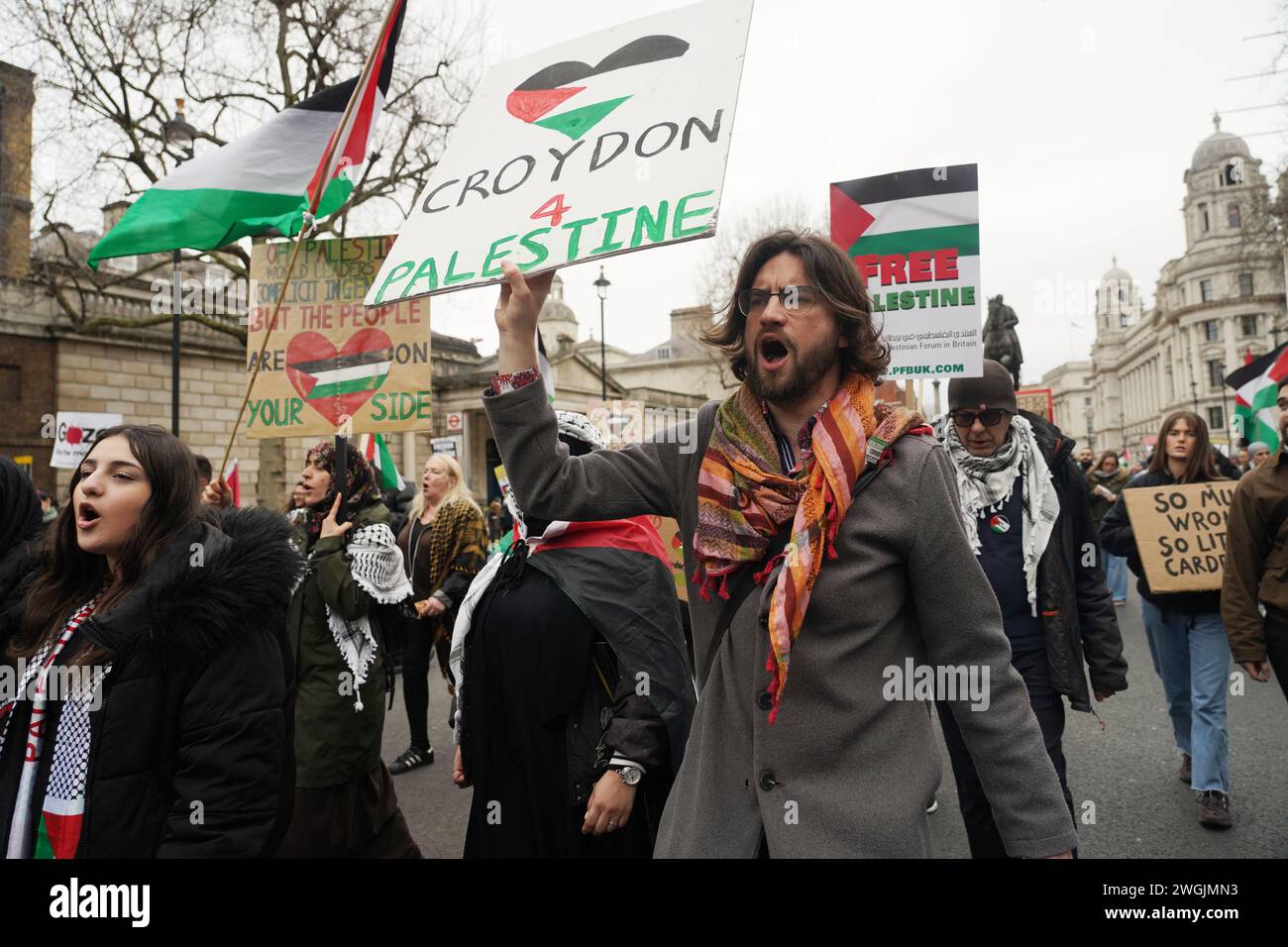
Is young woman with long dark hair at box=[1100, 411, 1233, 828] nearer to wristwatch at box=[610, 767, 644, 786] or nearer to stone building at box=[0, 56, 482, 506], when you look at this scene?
wristwatch at box=[610, 767, 644, 786]

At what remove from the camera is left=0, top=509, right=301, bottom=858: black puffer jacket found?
7.02 feet

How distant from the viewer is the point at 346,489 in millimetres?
4590

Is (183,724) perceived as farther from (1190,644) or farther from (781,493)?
(1190,644)

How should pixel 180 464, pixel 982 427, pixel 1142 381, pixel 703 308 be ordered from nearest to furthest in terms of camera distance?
pixel 180 464, pixel 982 427, pixel 703 308, pixel 1142 381

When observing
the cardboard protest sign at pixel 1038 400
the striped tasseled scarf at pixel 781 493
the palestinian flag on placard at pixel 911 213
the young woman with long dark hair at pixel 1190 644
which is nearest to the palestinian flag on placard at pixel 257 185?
the palestinian flag on placard at pixel 911 213

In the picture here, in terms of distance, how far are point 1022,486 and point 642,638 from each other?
2101 mm

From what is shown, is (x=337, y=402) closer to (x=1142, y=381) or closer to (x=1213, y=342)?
(x=1213, y=342)

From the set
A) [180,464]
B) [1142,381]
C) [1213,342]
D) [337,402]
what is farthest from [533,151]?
[1142,381]

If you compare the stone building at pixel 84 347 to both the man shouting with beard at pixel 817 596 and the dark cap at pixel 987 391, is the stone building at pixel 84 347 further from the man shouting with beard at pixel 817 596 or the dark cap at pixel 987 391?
the man shouting with beard at pixel 817 596

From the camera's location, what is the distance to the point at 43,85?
651 inches

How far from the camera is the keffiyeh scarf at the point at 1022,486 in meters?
3.72
